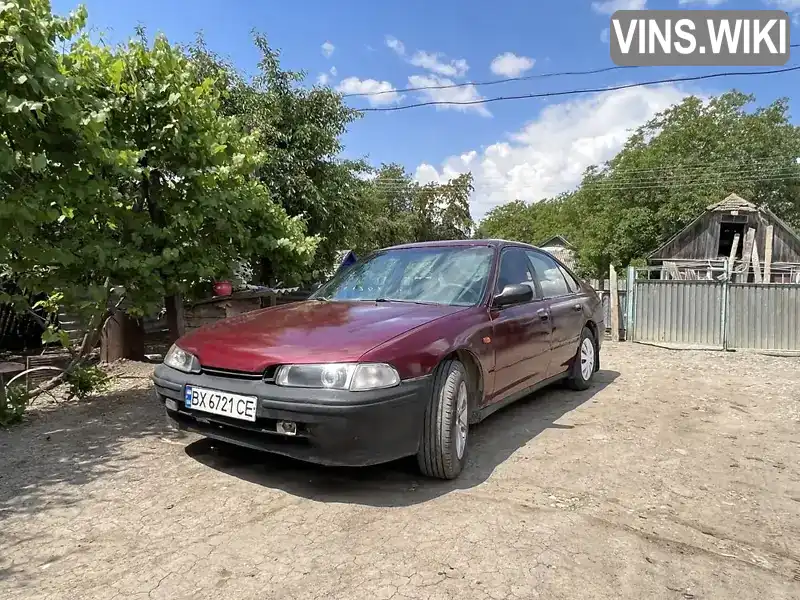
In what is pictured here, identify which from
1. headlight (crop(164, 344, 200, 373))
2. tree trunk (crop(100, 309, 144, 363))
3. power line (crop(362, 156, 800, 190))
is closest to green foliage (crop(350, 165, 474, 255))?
power line (crop(362, 156, 800, 190))

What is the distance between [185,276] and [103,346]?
9.34 feet

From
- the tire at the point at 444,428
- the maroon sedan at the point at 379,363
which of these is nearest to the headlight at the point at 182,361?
the maroon sedan at the point at 379,363

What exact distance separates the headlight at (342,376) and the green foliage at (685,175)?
121ft

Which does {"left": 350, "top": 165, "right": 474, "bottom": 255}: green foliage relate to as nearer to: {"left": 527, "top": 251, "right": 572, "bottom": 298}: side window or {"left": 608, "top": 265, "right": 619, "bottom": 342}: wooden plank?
{"left": 608, "top": 265, "right": 619, "bottom": 342}: wooden plank

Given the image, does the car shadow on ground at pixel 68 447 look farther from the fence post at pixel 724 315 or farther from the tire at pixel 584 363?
the fence post at pixel 724 315

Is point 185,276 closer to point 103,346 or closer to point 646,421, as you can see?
point 103,346

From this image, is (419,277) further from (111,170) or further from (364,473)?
(111,170)

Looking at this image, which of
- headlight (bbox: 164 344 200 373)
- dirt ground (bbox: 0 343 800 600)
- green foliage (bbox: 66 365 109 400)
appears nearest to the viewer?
dirt ground (bbox: 0 343 800 600)

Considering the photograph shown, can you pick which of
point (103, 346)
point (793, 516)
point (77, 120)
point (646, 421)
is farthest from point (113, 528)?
point (103, 346)

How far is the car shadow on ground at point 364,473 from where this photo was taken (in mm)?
3025

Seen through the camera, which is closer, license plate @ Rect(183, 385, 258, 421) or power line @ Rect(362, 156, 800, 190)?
license plate @ Rect(183, 385, 258, 421)

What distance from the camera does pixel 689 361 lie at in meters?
8.33

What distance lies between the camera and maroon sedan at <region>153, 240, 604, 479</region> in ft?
9.14

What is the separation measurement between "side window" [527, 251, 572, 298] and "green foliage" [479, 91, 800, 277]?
111ft
